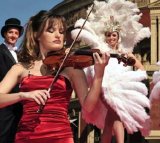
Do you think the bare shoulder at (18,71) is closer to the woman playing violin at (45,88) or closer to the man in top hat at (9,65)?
the woman playing violin at (45,88)

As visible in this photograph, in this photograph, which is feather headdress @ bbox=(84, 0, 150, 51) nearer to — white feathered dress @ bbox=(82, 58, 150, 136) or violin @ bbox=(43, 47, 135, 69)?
white feathered dress @ bbox=(82, 58, 150, 136)

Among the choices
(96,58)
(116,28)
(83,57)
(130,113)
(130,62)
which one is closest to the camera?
(96,58)

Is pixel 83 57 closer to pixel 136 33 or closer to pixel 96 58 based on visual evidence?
pixel 96 58

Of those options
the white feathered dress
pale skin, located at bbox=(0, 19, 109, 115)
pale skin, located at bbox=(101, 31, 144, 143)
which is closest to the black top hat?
the white feathered dress

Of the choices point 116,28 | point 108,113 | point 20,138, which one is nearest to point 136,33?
point 116,28

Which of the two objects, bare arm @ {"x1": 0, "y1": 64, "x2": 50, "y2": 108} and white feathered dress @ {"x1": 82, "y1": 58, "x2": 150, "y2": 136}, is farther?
white feathered dress @ {"x1": 82, "y1": 58, "x2": 150, "y2": 136}

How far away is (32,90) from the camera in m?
3.76

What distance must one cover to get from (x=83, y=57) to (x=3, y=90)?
0.68 meters

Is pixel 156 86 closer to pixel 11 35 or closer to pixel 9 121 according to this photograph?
pixel 11 35

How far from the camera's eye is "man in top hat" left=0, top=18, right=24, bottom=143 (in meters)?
4.96

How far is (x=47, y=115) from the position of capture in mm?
3682

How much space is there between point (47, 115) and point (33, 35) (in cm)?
78

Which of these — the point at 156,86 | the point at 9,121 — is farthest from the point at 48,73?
the point at 156,86

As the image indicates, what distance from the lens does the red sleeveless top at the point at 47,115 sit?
143 inches
